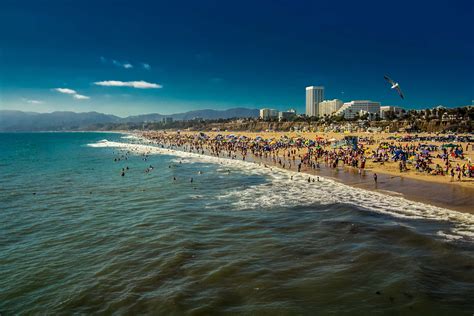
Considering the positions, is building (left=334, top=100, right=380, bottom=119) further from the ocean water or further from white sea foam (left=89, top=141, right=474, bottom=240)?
the ocean water

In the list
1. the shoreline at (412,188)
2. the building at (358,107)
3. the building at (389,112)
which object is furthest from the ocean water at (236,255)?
the building at (358,107)

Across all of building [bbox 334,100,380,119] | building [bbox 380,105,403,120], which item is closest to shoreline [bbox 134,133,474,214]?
building [bbox 380,105,403,120]

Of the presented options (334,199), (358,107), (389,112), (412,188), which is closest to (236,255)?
(334,199)

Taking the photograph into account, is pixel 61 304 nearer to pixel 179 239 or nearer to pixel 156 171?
pixel 179 239

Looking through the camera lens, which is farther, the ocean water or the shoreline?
the shoreline

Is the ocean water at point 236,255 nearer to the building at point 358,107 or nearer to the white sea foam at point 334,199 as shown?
the white sea foam at point 334,199

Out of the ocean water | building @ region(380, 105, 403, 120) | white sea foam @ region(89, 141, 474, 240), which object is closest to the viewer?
the ocean water

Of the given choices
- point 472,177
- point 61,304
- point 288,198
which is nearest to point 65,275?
point 61,304
